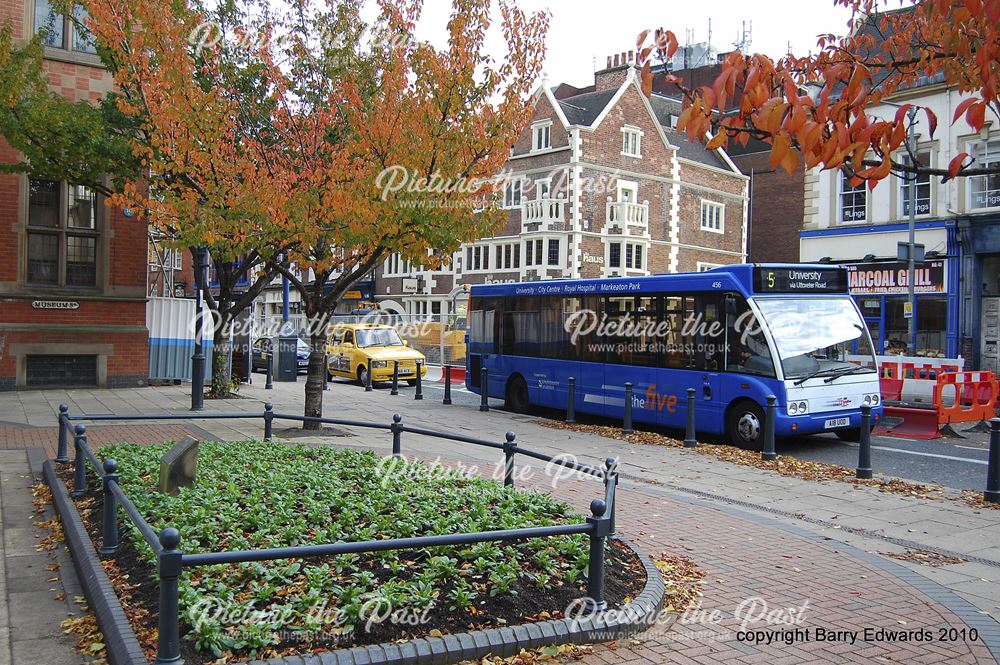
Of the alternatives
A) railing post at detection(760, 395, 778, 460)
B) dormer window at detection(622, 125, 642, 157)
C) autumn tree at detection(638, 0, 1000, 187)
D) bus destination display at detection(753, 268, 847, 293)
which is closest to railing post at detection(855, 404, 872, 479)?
railing post at detection(760, 395, 778, 460)

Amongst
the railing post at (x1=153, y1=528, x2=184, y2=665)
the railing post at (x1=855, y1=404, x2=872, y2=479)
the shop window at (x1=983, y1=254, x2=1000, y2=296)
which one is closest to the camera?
the railing post at (x1=153, y1=528, x2=184, y2=665)

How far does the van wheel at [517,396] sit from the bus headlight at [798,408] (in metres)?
6.70

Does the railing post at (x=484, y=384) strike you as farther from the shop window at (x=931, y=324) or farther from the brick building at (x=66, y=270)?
the shop window at (x=931, y=324)

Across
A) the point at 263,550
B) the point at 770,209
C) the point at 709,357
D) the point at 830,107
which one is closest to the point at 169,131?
the point at 709,357

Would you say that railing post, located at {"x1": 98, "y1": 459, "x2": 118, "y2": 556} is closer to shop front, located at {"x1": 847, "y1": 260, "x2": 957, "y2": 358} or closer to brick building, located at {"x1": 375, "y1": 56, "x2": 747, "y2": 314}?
shop front, located at {"x1": 847, "y1": 260, "x2": 957, "y2": 358}

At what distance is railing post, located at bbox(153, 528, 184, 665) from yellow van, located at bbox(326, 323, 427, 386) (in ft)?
68.5

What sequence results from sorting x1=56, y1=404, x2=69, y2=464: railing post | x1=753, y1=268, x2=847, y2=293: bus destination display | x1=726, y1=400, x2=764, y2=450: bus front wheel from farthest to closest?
x1=753, y1=268, x2=847, y2=293: bus destination display, x1=726, y1=400, x2=764, y2=450: bus front wheel, x1=56, y1=404, x2=69, y2=464: railing post

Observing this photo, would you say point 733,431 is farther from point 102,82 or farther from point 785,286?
point 102,82

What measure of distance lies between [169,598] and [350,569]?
1818 mm

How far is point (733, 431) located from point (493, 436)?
3967 mm

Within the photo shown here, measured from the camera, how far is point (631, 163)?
47.8 metres

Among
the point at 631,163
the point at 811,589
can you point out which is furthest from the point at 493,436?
the point at 631,163

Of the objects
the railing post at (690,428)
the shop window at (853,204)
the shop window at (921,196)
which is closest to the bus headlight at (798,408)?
the railing post at (690,428)

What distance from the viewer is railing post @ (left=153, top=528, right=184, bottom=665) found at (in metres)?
3.88
